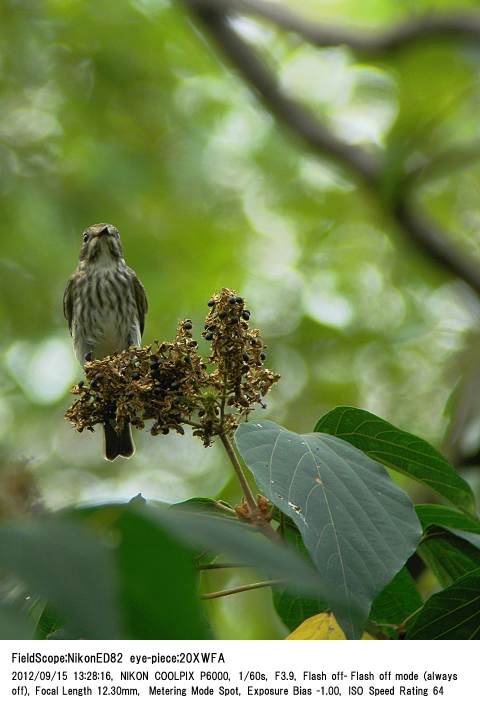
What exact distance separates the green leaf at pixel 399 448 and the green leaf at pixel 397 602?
0.28 m

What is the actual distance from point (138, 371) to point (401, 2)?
17.3ft

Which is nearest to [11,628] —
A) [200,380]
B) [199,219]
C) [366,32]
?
[200,380]

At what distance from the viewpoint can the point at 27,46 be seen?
9.27 meters

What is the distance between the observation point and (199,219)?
8.61 m

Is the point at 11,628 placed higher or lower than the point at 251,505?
lower

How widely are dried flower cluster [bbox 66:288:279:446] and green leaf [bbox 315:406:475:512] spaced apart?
23 cm

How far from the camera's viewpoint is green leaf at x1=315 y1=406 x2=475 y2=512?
2.46 m

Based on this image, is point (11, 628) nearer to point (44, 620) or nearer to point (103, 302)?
point (44, 620)

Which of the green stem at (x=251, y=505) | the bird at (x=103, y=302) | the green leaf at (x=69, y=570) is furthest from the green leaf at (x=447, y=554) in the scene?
the bird at (x=103, y=302)

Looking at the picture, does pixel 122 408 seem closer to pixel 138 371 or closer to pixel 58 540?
pixel 138 371

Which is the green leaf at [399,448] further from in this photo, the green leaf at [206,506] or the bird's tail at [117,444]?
the bird's tail at [117,444]

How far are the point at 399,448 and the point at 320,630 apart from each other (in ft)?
1.68

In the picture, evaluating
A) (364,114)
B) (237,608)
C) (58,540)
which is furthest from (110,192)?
(58,540)

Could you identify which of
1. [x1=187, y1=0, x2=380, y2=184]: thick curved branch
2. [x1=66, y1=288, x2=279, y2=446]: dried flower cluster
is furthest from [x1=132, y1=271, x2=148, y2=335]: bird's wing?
[x1=66, y1=288, x2=279, y2=446]: dried flower cluster
